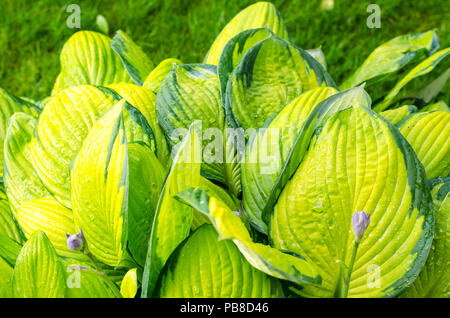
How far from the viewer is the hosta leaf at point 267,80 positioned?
2.36 feet

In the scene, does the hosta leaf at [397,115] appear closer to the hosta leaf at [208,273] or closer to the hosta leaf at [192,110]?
the hosta leaf at [192,110]

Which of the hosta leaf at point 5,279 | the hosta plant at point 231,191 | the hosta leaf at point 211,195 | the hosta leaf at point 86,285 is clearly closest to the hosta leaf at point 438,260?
the hosta plant at point 231,191

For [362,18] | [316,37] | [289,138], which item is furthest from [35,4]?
[289,138]

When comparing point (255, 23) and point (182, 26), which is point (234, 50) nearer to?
point (255, 23)

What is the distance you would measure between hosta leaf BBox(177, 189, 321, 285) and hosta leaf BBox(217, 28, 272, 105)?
27 cm

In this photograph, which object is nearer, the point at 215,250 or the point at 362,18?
the point at 215,250

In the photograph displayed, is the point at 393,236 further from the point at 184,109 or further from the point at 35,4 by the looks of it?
the point at 35,4

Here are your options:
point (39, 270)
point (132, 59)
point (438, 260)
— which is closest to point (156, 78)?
point (132, 59)

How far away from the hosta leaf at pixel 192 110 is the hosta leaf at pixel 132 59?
0.51ft

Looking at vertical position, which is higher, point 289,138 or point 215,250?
point 289,138

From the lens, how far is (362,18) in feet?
6.23

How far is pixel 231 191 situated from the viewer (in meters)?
0.76
